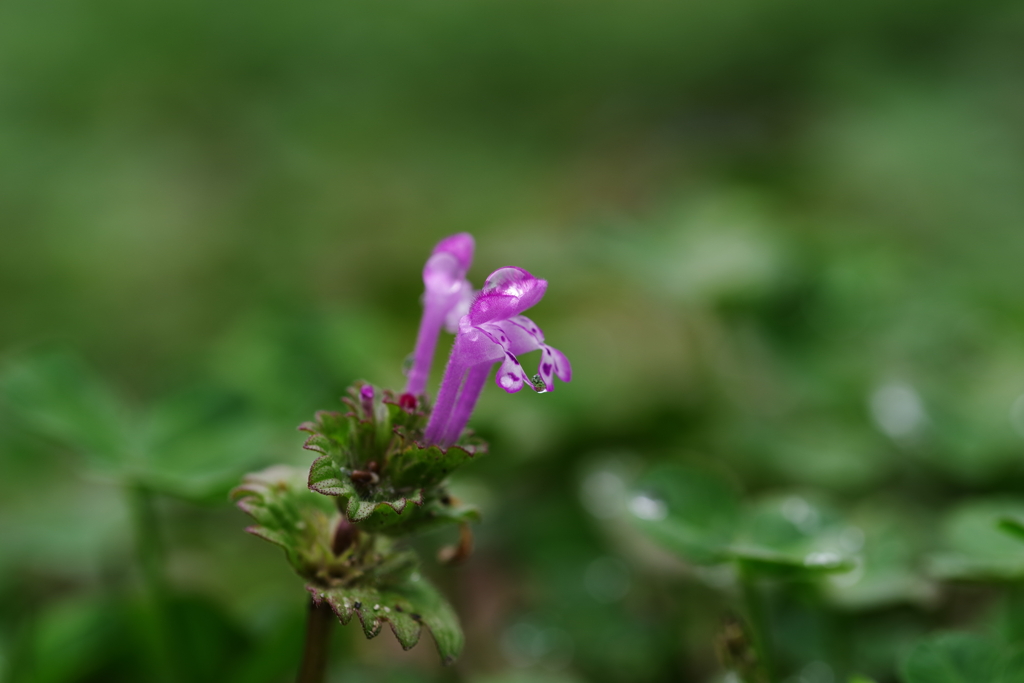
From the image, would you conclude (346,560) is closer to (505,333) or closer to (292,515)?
(292,515)

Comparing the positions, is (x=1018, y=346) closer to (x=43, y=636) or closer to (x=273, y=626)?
(x=273, y=626)

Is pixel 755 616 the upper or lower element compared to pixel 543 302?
lower

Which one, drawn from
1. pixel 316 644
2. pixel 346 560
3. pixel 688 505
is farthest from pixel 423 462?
pixel 688 505

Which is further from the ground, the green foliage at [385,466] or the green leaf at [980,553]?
the green leaf at [980,553]

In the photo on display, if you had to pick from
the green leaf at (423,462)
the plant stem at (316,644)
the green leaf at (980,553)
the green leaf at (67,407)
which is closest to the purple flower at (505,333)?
the green leaf at (423,462)

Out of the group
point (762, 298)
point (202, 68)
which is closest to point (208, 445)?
point (762, 298)

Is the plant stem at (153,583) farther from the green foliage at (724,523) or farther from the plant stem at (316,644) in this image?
the green foliage at (724,523)

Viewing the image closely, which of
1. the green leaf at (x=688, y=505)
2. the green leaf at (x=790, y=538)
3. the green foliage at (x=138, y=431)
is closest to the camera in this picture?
the green leaf at (x=790, y=538)
